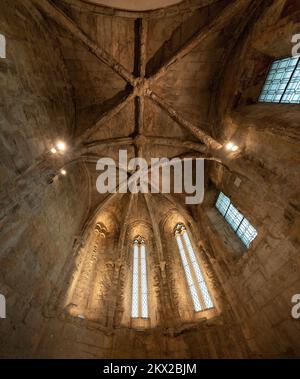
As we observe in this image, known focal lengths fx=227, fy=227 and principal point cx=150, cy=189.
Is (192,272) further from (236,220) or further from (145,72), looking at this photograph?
(145,72)

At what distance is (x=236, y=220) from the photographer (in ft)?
28.7

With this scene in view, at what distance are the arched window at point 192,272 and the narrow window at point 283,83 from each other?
6645mm

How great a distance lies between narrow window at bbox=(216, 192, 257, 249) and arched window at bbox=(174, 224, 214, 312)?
6.96ft

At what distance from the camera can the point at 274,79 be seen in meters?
7.76

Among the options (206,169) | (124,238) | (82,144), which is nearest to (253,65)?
(206,169)

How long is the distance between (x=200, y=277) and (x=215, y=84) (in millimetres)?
8151

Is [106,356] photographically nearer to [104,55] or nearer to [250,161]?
[250,161]

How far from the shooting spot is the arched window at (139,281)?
28.2 ft

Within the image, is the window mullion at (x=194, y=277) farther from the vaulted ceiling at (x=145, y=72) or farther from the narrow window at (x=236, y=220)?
the vaulted ceiling at (x=145, y=72)

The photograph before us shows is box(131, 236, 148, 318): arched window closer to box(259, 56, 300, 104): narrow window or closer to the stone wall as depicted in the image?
the stone wall

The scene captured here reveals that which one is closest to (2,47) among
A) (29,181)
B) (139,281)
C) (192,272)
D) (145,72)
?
(29,181)

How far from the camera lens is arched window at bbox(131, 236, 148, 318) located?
8595 mm

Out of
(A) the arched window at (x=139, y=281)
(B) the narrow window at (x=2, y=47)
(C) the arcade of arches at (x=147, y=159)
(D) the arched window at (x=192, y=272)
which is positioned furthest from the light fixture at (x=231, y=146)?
(B) the narrow window at (x=2, y=47)

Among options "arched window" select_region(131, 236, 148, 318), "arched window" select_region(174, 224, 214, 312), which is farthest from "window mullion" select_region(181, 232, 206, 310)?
"arched window" select_region(131, 236, 148, 318)
